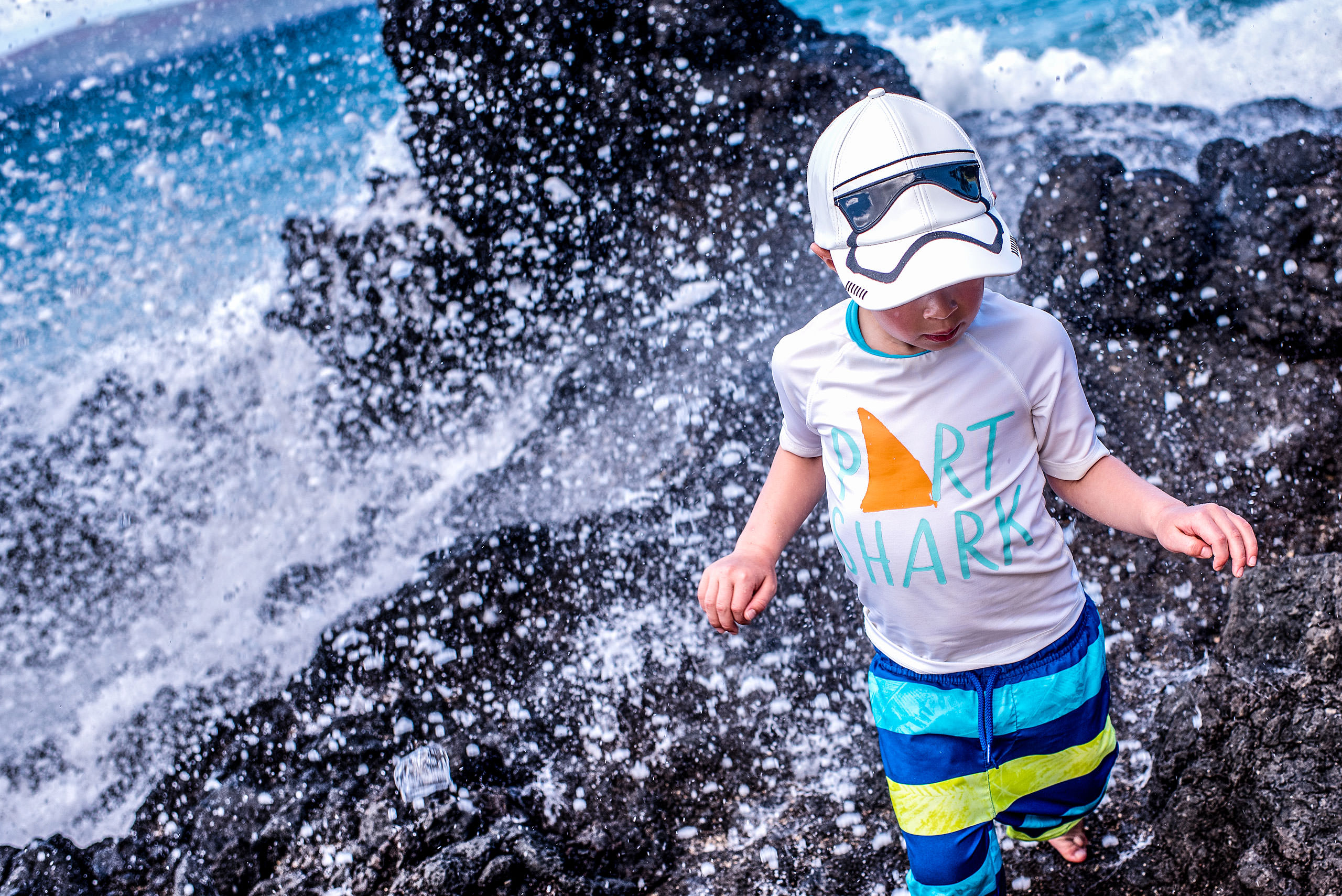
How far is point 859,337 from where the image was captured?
118cm

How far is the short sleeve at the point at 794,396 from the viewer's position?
1.26 m

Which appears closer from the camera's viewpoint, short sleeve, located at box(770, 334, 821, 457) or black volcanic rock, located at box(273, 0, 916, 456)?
short sleeve, located at box(770, 334, 821, 457)

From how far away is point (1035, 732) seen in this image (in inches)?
51.3

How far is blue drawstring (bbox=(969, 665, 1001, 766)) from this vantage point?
4.13 feet

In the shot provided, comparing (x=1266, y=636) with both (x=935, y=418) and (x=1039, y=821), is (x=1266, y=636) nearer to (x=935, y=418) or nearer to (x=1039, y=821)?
(x=1039, y=821)

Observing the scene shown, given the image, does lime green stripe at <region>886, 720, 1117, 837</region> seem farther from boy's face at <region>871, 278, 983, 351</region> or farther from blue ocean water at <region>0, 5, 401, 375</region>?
blue ocean water at <region>0, 5, 401, 375</region>

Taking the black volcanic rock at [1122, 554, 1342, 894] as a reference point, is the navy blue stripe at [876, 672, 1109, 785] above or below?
above

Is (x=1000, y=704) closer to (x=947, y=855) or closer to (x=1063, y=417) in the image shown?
(x=947, y=855)

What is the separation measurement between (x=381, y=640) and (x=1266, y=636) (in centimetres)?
195

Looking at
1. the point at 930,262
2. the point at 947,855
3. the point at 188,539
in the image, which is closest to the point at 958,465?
the point at 930,262

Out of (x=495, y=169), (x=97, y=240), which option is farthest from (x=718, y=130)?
(x=97, y=240)

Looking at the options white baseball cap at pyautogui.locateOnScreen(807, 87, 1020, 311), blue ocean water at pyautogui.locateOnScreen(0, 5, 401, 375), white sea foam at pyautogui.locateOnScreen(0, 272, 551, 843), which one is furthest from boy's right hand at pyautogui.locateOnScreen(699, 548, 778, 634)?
blue ocean water at pyautogui.locateOnScreen(0, 5, 401, 375)

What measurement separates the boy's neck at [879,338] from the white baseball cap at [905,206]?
106mm

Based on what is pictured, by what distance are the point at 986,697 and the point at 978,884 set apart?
1.01 ft
